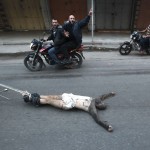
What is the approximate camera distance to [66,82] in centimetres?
890

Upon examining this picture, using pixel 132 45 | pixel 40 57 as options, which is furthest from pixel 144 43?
pixel 40 57

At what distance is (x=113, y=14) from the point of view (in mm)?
15016

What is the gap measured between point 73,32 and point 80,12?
5641mm

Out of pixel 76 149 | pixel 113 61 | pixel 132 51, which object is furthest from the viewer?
pixel 132 51

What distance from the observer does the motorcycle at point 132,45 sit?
39.2 feet

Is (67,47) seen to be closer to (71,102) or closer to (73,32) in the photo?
(73,32)

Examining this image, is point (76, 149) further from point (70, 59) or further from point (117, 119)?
point (70, 59)

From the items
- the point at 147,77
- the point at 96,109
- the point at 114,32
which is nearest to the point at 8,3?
the point at 114,32

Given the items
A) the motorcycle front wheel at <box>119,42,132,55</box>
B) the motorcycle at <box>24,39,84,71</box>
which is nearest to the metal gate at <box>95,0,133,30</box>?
the motorcycle front wheel at <box>119,42,132,55</box>

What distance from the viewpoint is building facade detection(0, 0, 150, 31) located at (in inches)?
579

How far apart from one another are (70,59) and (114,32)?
5.96 m

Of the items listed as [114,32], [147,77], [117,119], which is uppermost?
[117,119]

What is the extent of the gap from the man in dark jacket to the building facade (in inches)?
205

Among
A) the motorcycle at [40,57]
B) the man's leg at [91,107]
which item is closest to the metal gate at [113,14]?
the motorcycle at [40,57]
